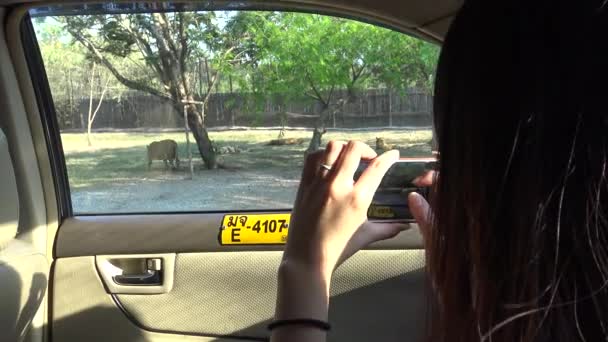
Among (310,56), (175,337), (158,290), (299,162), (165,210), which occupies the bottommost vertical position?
(175,337)

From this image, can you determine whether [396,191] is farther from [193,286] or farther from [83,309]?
[83,309]

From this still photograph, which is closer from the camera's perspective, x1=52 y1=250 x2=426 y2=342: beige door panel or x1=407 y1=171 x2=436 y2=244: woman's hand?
x1=407 y1=171 x2=436 y2=244: woman's hand

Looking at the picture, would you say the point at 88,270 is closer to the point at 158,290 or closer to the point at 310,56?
the point at 158,290

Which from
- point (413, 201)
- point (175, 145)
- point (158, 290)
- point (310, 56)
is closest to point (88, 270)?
point (158, 290)

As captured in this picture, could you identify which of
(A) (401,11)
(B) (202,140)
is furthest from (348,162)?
(B) (202,140)

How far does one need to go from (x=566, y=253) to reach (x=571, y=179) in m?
0.08

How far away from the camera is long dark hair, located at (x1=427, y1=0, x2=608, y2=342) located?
0.70 meters

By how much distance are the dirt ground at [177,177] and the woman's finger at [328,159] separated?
3.92 ft

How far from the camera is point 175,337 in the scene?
2.30 m

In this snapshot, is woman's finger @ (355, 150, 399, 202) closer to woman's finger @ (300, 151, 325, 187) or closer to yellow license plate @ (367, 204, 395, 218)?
woman's finger @ (300, 151, 325, 187)

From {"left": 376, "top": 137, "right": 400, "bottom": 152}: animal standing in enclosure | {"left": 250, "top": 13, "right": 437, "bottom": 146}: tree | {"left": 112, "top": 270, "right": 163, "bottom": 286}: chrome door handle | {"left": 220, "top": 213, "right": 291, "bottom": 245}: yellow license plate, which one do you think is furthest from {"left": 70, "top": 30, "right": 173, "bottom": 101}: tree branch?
{"left": 376, "top": 137, "right": 400, "bottom": 152}: animal standing in enclosure

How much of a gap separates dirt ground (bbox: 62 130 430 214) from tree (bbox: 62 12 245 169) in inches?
3.3

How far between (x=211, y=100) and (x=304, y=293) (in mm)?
1438

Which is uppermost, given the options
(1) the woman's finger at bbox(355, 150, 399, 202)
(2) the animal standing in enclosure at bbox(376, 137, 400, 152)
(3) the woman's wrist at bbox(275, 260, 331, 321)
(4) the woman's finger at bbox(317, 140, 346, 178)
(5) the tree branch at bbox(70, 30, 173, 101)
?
(5) the tree branch at bbox(70, 30, 173, 101)
